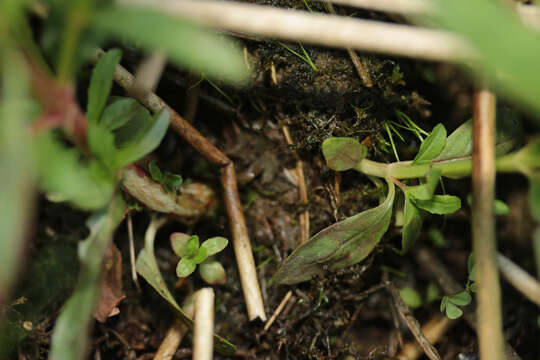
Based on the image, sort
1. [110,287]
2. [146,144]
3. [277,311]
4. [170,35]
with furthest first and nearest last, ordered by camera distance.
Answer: [277,311] < [110,287] < [146,144] < [170,35]

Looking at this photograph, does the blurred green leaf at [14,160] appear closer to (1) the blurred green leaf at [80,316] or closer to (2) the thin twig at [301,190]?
(1) the blurred green leaf at [80,316]

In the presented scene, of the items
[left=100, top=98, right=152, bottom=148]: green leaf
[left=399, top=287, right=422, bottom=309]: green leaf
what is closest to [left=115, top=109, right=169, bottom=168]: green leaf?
[left=100, top=98, right=152, bottom=148]: green leaf

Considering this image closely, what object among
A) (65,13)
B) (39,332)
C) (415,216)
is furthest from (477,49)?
(39,332)

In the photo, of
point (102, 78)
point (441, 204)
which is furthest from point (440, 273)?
point (102, 78)

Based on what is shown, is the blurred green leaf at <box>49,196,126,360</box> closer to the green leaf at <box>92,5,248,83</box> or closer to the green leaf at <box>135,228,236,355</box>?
the green leaf at <box>135,228,236,355</box>

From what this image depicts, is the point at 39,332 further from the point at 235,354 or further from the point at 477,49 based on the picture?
the point at 477,49

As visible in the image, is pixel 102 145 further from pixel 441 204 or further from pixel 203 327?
pixel 441 204

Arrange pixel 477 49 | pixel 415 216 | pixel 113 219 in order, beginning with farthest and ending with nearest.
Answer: pixel 415 216, pixel 113 219, pixel 477 49
